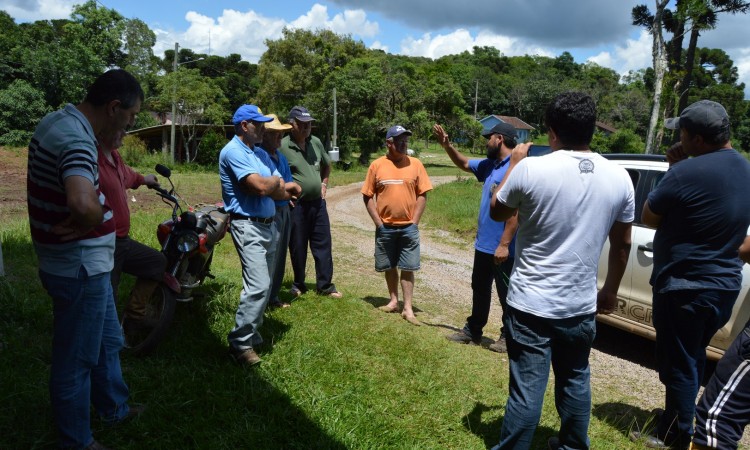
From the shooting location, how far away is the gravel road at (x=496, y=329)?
429 centimetres

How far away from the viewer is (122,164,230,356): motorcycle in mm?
3789

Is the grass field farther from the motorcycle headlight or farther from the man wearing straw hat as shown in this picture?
the motorcycle headlight

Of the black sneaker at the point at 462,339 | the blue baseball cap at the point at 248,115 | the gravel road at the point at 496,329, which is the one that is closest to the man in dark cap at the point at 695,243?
the gravel road at the point at 496,329

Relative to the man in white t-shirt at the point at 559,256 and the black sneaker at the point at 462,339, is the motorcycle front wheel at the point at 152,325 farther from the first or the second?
the black sneaker at the point at 462,339

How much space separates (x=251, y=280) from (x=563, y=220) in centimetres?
219

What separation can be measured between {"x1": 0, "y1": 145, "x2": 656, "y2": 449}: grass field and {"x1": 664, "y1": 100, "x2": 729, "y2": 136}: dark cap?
6.60 feet

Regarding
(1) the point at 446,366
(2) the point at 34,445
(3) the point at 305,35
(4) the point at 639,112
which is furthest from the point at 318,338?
(4) the point at 639,112

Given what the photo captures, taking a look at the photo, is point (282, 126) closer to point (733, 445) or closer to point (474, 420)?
point (474, 420)

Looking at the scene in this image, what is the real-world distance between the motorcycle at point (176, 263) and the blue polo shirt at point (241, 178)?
335 millimetres

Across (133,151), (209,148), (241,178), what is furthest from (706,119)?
(209,148)

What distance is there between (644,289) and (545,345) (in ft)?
8.70

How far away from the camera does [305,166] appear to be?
5.59m

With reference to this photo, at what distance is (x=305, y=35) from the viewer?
165 feet

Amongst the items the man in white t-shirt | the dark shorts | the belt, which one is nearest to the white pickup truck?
the dark shorts
